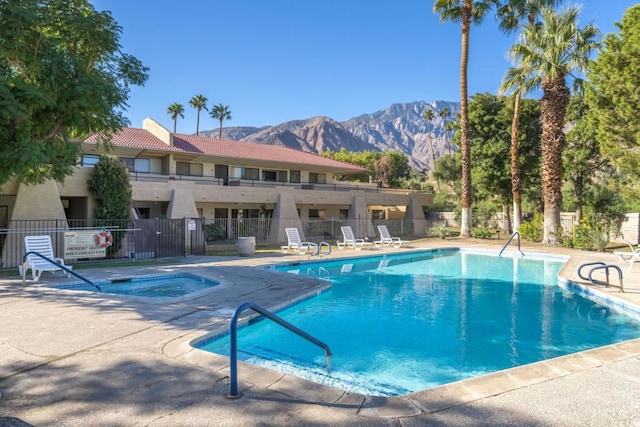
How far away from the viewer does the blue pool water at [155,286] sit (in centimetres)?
1114

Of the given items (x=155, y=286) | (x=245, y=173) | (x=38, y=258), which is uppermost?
(x=245, y=173)

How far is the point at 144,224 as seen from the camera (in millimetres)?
18203

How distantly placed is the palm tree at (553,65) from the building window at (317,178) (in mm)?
19364

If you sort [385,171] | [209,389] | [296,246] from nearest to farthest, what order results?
[209,389], [296,246], [385,171]

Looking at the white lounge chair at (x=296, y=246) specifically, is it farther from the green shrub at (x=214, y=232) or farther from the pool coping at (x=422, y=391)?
the pool coping at (x=422, y=391)

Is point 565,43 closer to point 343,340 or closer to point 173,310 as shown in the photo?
point 343,340

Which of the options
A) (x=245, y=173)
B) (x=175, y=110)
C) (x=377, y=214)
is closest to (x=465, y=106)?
(x=245, y=173)

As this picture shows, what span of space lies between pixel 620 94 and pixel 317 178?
79.9 feet

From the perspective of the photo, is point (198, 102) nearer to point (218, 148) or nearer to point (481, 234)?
point (218, 148)

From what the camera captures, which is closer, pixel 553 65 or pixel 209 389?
pixel 209 389

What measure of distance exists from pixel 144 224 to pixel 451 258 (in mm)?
14886

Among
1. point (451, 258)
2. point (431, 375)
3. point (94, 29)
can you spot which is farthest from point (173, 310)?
point (451, 258)

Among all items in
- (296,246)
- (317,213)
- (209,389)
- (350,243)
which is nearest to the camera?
(209,389)

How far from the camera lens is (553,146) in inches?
909
